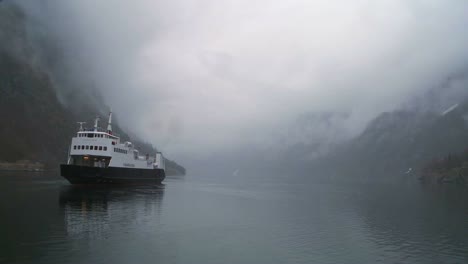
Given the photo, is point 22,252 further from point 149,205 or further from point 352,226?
point 352,226

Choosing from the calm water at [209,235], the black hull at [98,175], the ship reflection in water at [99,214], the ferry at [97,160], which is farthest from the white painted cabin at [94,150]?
the calm water at [209,235]

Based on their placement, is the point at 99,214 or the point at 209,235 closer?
the point at 209,235

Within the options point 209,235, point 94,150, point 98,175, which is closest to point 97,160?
point 94,150

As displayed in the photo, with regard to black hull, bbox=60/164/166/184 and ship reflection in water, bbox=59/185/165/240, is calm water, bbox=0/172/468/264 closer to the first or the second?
→ ship reflection in water, bbox=59/185/165/240

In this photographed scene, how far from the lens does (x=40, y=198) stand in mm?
68375

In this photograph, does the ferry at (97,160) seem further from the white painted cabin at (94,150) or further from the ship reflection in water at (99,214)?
the ship reflection in water at (99,214)

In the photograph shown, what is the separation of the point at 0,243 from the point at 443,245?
149ft

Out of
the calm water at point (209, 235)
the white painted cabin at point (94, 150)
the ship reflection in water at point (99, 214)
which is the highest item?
the white painted cabin at point (94, 150)

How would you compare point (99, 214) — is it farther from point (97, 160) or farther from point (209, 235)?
point (97, 160)

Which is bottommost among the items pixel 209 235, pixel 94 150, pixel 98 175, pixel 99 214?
pixel 209 235

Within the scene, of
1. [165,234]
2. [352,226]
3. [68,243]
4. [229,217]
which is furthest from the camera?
[229,217]

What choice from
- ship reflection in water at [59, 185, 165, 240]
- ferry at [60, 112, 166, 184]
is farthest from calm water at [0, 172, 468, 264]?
ferry at [60, 112, 166, 184]

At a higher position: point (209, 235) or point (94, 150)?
point (94, 150)

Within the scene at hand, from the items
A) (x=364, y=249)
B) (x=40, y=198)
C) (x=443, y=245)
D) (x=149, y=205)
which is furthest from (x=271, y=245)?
(x=40, y=198)
